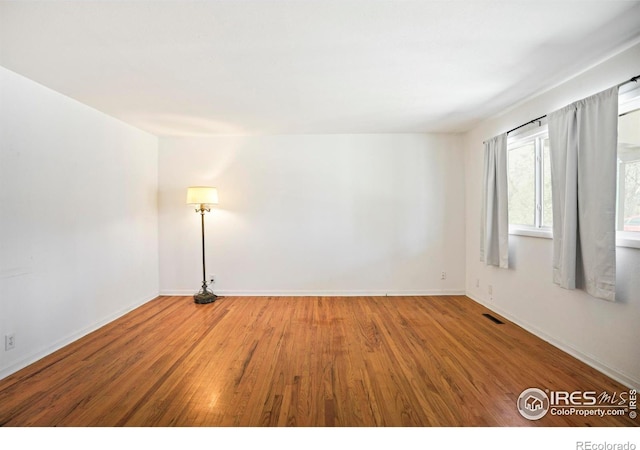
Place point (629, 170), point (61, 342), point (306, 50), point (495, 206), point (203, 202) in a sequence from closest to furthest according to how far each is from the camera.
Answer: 1. point (306, 50)
2. point (629, 170)
3. point (61, 342)
4. point (495, 206)
5. point (203, 202)

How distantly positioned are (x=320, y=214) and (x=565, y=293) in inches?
117

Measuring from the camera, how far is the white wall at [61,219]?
2.34 meters

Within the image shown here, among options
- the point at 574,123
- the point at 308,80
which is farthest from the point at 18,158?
the point at 574,123

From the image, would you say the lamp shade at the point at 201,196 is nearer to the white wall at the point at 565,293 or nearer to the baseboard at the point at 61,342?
the baseboard at the point at 61,342

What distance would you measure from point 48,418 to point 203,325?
1.57 metres

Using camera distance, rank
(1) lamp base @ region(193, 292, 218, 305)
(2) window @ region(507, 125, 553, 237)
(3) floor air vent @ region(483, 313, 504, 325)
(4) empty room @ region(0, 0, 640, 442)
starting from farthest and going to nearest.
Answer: (1) lamp base @ region(193, 292, 218, 305) → (3) floor air vent @ region(483, 313, 504, 325) → (2) window @ region(507, 125, 553, 237) → (4) empty room @ region(0, 0, 640, 442)

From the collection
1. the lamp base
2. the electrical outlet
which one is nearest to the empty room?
the electrical outlet

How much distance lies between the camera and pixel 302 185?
4.46 meters

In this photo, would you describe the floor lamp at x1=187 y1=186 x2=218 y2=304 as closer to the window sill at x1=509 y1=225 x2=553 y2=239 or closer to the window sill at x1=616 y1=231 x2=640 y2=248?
the window sill at x1=509 y1=225 x2=553 y2=239

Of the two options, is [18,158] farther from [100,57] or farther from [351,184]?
[351,184]

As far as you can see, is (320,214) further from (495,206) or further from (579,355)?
(579,355)

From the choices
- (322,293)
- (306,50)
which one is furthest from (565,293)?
(306,50)

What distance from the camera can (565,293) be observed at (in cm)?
261

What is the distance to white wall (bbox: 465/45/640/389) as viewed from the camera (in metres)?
2.08
